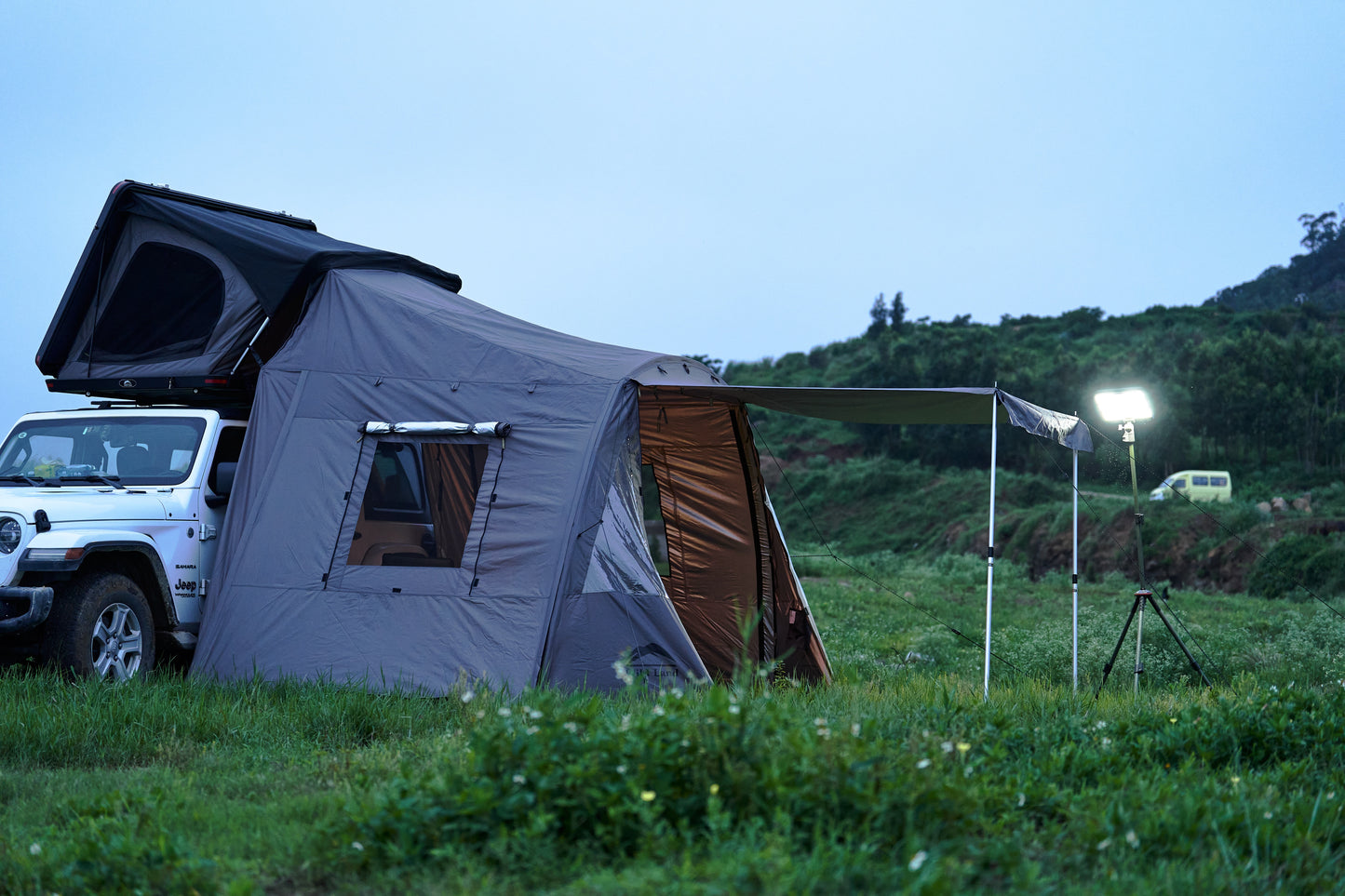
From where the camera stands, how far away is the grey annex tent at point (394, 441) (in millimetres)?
7297

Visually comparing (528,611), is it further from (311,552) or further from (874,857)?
(874,857)

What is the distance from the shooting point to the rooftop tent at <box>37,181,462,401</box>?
834 centimetres

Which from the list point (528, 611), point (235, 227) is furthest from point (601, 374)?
point (235, 227)

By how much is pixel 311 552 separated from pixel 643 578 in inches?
90.5

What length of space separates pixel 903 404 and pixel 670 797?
4.96 meters

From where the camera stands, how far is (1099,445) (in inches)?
907

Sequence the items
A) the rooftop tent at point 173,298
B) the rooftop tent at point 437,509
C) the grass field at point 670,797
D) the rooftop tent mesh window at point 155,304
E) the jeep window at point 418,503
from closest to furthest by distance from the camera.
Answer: the grass field at point 670,797 → the rooftop tent at point 437,509 → the jeep window at point 418,503 → the rooftop tent at point 173,298 → the rooftop tent mesh window at point 155,304

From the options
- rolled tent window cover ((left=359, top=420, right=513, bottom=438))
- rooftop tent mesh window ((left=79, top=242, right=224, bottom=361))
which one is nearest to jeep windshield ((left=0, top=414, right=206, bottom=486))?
rooftop tent mesh window ((left=79, top=242, right=224, bottom=361))

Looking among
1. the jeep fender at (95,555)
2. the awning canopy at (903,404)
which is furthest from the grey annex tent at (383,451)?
the awning canopy at (903,404)

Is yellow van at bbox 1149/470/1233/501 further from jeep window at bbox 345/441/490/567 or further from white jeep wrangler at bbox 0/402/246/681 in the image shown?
white jeep wrangler at bbox 0/402/246/681

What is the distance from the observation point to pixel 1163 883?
3420 millimetres

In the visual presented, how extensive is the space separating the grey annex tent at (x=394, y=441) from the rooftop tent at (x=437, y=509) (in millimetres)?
14

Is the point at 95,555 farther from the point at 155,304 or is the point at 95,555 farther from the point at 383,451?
the point at 155,304

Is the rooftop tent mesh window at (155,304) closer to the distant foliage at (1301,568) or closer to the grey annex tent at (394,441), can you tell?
the grey annex tent at (394,441)
